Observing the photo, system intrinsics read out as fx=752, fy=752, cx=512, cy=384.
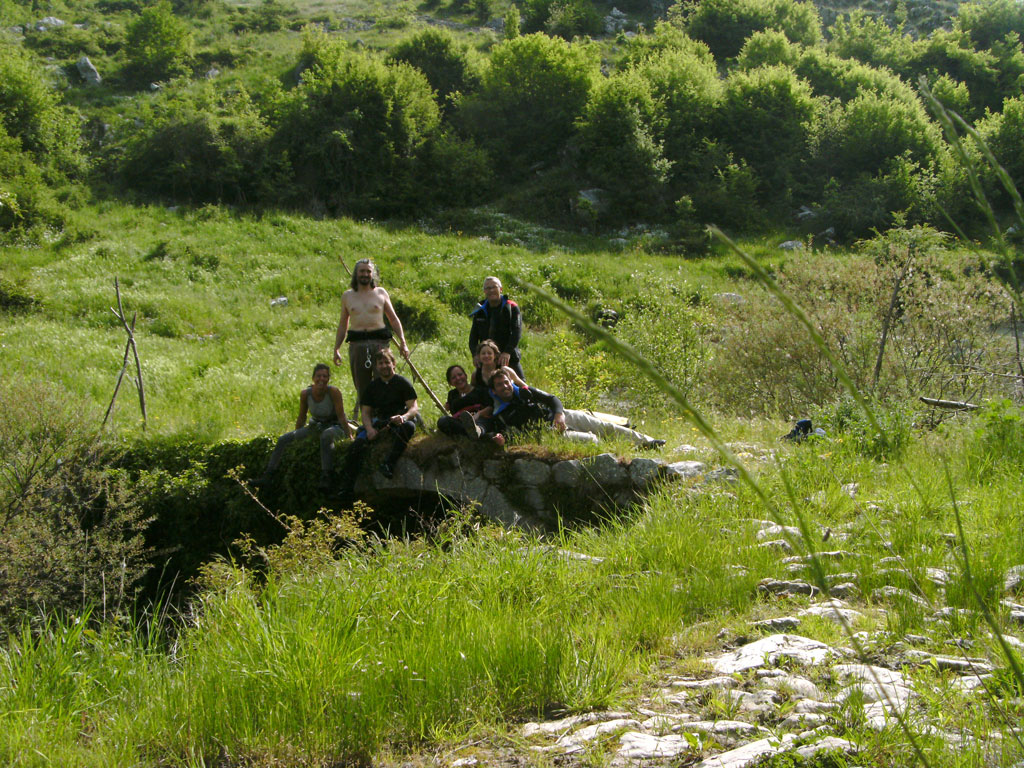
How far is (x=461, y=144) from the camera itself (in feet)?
99.9

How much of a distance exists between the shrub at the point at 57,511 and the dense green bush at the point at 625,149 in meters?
22.7

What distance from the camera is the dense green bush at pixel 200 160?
2605 cm

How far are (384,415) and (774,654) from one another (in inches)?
228

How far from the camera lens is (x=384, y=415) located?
27.0ft

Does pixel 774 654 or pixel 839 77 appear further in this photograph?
pixel 839 77

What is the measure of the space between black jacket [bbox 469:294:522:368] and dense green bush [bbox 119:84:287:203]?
20.4 metres

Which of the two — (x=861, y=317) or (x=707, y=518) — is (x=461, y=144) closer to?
(x=861, y=317)

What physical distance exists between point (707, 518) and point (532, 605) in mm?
1870

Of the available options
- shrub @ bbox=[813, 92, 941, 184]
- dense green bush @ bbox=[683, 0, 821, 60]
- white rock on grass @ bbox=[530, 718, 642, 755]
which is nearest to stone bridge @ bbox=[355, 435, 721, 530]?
white rock on grass @ bbox=[530, 718, 642, 755]

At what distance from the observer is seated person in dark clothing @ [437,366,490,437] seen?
7945mm

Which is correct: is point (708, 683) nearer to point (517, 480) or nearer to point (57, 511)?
point (517, 480)

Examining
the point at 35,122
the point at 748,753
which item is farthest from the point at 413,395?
the point at 35,122

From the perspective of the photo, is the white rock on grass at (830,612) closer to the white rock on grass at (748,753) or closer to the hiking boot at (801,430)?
the white rock on grass at (748,753)

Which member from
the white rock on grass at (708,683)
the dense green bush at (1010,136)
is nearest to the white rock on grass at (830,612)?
the white rock on grass at (708,683)
